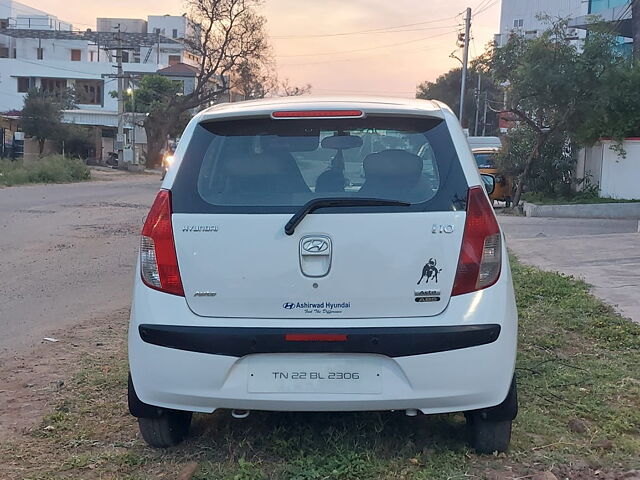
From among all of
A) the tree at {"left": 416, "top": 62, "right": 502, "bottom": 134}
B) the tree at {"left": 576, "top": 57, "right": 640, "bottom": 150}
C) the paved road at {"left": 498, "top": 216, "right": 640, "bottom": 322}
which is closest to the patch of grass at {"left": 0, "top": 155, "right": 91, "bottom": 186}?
the paved road at {"left": 498, "top": 216, "right": 640, "bottom": 322}

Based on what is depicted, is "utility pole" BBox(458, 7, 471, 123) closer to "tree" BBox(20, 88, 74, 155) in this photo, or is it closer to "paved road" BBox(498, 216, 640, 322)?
"tree" BBox(20, 88, 74, 155)

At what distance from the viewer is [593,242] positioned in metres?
12.8

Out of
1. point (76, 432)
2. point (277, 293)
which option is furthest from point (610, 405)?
point (76, 432)

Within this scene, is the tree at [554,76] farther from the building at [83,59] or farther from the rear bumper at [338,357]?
the building at [83,59]

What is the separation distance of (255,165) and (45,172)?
95.8 ft

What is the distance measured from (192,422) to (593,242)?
9723mm

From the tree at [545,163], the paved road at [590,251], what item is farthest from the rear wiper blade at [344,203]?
the tree at [545,163]

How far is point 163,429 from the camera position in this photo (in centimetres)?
410

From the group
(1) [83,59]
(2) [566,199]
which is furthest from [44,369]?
(1) [83,59]

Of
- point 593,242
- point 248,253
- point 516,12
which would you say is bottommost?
point 593,242

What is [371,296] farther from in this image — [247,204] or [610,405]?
[610,405]

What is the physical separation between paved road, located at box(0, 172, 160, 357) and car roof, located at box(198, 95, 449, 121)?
336cm

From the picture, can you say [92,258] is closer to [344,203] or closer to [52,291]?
[52,291]

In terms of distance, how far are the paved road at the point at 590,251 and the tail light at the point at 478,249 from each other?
3791mm
